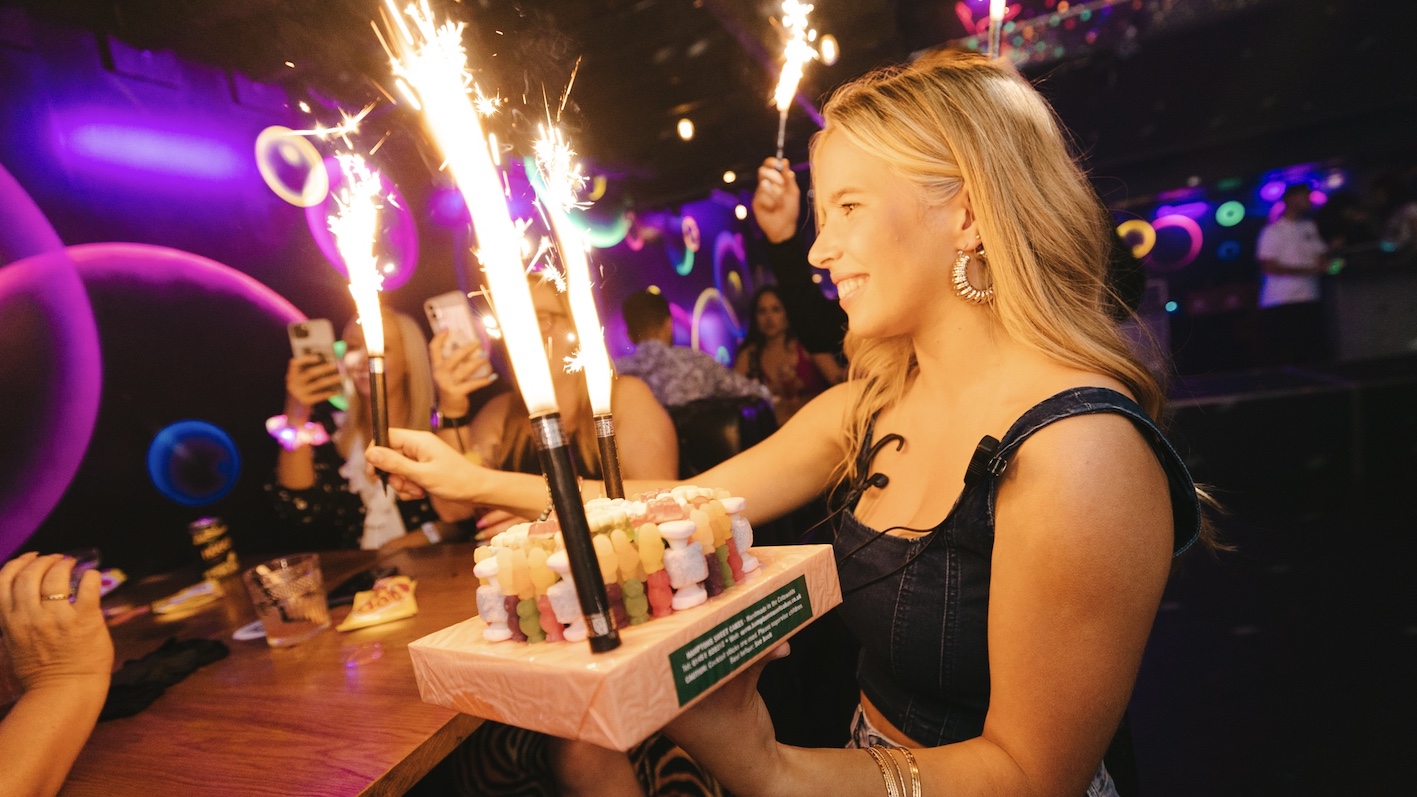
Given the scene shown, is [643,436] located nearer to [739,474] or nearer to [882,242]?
[739,474]

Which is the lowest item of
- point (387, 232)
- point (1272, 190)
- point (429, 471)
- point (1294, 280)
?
point (1294, 280)

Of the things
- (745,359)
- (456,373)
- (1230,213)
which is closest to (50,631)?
(456,373)

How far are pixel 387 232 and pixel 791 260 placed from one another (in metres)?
2.32

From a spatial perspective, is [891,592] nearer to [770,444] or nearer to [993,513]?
[993,513]

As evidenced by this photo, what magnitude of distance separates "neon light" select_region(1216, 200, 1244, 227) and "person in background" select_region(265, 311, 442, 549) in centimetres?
1178

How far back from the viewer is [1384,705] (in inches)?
109

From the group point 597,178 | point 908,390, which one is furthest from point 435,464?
point 597,178

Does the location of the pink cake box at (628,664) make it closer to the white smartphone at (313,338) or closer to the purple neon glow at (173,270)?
the purple neon glow at (173,270)

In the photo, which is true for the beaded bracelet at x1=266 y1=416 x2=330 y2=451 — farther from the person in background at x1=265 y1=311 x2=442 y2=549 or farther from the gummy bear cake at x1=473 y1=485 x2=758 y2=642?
the gummy bear cake at x1=473 y1=485 x2=758 y2=642

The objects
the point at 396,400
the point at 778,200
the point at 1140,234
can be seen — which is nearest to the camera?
the point at 778,200

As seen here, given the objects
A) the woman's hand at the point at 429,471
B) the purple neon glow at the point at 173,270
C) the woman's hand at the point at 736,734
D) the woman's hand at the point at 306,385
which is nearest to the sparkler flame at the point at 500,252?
the woman's hand at the point at 736,734

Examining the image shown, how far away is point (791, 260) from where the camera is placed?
2363mm

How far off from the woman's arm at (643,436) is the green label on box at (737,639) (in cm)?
205

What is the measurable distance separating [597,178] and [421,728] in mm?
5084
